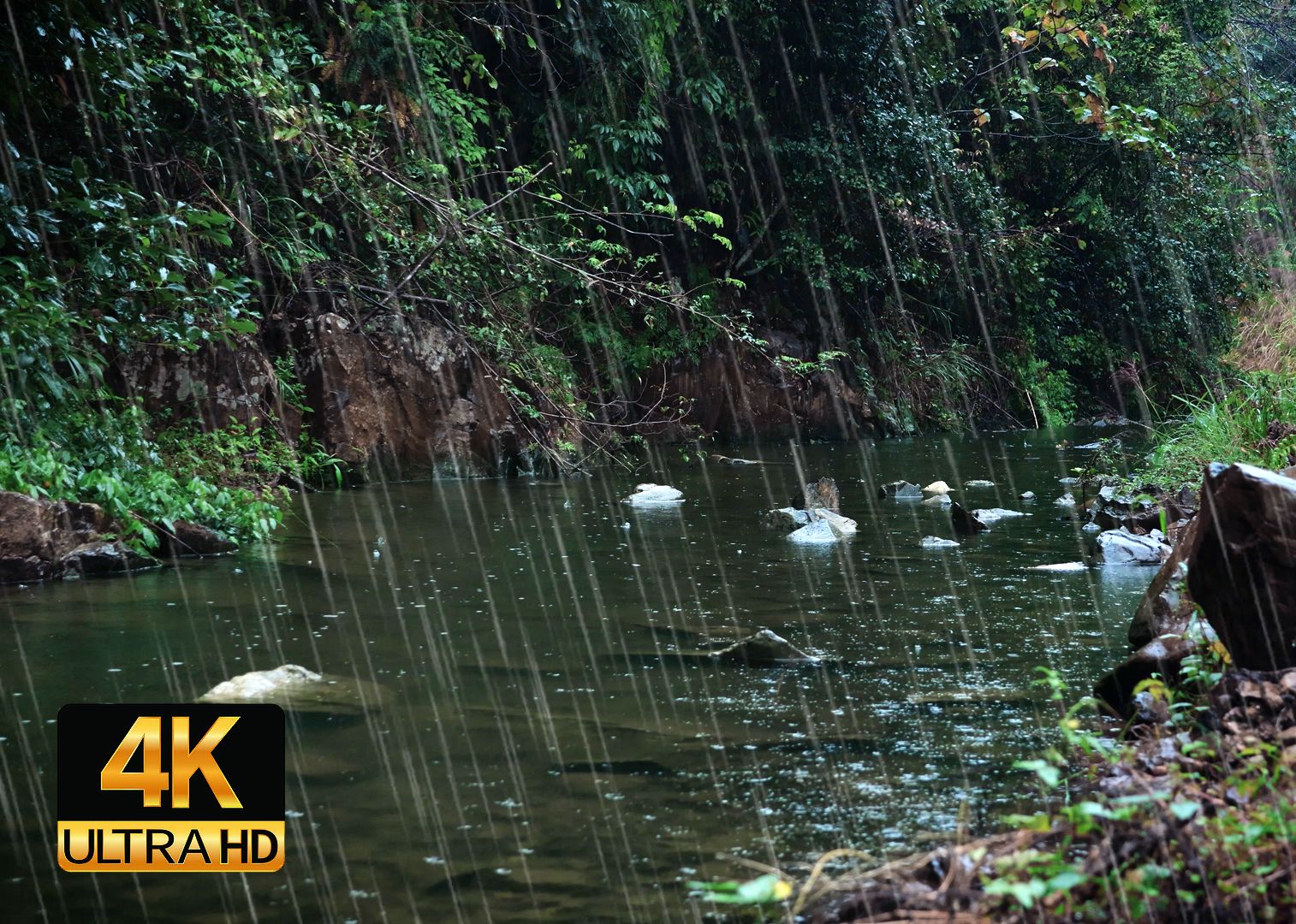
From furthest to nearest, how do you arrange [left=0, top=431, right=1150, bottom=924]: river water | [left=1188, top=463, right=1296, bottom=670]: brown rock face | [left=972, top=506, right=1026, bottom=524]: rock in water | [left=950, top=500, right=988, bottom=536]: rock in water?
[left=972, top=506, right=1026, bottom=524]: rock in water, [left=950, top=500, right=988, bottom=536]: rock in water, [left=1188, top=463, right=1296, bottom=670]: brown rock face, [left=0, top=431, right=1150, bottom=924]: river water

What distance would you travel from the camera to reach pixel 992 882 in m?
1.84

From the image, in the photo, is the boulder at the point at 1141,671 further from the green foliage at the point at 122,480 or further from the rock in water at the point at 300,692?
the green foliage at the point at 122,480

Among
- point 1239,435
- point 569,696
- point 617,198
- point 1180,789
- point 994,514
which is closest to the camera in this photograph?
point 1180,789

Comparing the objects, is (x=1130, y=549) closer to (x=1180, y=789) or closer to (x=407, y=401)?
(x=1180, y=789)

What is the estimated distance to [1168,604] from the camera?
3652 mm

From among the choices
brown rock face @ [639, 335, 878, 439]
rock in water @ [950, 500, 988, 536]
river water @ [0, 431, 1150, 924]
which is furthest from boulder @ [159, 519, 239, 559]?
brown rock face @ [639, 335, 878, 439]

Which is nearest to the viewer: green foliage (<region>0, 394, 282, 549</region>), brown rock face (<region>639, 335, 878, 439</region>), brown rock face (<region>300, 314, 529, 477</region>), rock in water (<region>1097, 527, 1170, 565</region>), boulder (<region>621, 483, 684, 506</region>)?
green foliage (<region>0, 394, 282, 549</region>)

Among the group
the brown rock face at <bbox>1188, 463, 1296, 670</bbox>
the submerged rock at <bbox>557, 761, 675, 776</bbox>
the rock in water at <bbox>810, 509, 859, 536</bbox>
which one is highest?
the brown rock face at <bbox>1188, 463, 1296, 670</bbox>

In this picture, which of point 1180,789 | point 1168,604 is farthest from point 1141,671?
point 1180,789

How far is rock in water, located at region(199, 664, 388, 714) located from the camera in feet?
11.2

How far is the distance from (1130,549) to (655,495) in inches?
154

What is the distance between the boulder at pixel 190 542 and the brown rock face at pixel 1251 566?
4999 mm

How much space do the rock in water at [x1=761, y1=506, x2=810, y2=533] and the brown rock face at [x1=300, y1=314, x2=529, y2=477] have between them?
377 centimetres

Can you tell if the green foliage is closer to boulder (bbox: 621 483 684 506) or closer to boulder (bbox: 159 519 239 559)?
boulder (bbox: 159 519 239 559)
